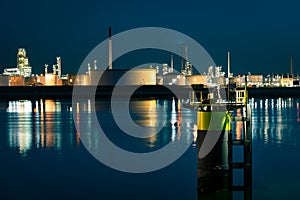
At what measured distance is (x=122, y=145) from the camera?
17391mm

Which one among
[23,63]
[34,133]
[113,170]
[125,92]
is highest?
[23,63]

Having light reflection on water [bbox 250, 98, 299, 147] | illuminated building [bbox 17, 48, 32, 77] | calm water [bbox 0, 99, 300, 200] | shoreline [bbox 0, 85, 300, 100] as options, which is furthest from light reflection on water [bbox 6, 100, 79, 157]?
illuminated building [bbox 17, 48, 32, 77]

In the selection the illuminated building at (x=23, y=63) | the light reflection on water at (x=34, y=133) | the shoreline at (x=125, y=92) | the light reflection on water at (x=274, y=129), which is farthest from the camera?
the illuminated building at (x=23, y=63)

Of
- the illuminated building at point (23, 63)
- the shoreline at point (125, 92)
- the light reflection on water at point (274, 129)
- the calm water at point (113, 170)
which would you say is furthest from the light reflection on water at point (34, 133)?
the illuminated building at point (23, 63)

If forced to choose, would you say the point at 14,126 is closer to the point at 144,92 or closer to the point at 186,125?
the point at 186,125

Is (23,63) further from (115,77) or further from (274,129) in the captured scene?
(274,129)

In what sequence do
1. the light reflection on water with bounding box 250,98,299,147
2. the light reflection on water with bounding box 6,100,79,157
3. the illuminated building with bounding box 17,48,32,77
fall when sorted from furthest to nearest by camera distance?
the illuminated building with bounding box 17,48,32,77 → the light reflection on water with bounding box 250,98,299,147 → the light reflection on water with bounding box 6,100,79,157

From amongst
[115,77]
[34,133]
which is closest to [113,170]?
[34,133]

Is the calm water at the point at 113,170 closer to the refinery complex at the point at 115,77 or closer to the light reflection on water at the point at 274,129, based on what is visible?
the light reflection on water at the point at 274,129

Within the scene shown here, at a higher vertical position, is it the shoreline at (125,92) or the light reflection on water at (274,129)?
the shoreline at (125,92)

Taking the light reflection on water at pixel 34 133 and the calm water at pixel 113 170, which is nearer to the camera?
the calm water at pixel 113 170

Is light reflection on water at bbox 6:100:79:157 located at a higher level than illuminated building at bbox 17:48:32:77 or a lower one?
lower

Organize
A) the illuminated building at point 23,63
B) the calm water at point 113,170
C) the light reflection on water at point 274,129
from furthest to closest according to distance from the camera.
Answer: the illuminated building at point 23,63 < the light reflection on water at point 274,129 < the calm water at point 113,170

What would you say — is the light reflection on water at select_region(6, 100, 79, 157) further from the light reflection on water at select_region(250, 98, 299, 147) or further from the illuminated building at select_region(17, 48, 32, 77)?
the illuminated building at select_region(17, 48, 32, 77)
